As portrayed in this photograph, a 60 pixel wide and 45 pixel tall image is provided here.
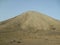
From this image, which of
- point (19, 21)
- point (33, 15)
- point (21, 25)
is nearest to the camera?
point (21, 25)

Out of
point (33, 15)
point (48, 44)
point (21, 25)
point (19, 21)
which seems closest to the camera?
point (48, 44)

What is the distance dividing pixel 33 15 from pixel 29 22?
574cm

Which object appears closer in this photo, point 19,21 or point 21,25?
point 21,25

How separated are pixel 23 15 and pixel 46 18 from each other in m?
9.24

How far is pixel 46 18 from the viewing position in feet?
290

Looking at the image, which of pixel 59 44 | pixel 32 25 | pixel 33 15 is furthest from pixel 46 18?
pixel 59 44

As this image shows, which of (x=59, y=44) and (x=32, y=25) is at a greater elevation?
(x=32, y=25)

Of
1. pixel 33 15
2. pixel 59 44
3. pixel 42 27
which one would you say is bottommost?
pixel 59 44

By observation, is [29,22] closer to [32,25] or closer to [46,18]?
[32,25]

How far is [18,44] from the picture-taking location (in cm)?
4056

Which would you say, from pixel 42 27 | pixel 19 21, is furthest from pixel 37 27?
pixel 19 21

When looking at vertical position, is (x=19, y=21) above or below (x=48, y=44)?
above

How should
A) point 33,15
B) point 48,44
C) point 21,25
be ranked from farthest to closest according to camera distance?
point 33,15 < point 21,25 < point 48,44

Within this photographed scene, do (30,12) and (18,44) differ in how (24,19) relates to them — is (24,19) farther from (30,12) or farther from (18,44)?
(18,44)
